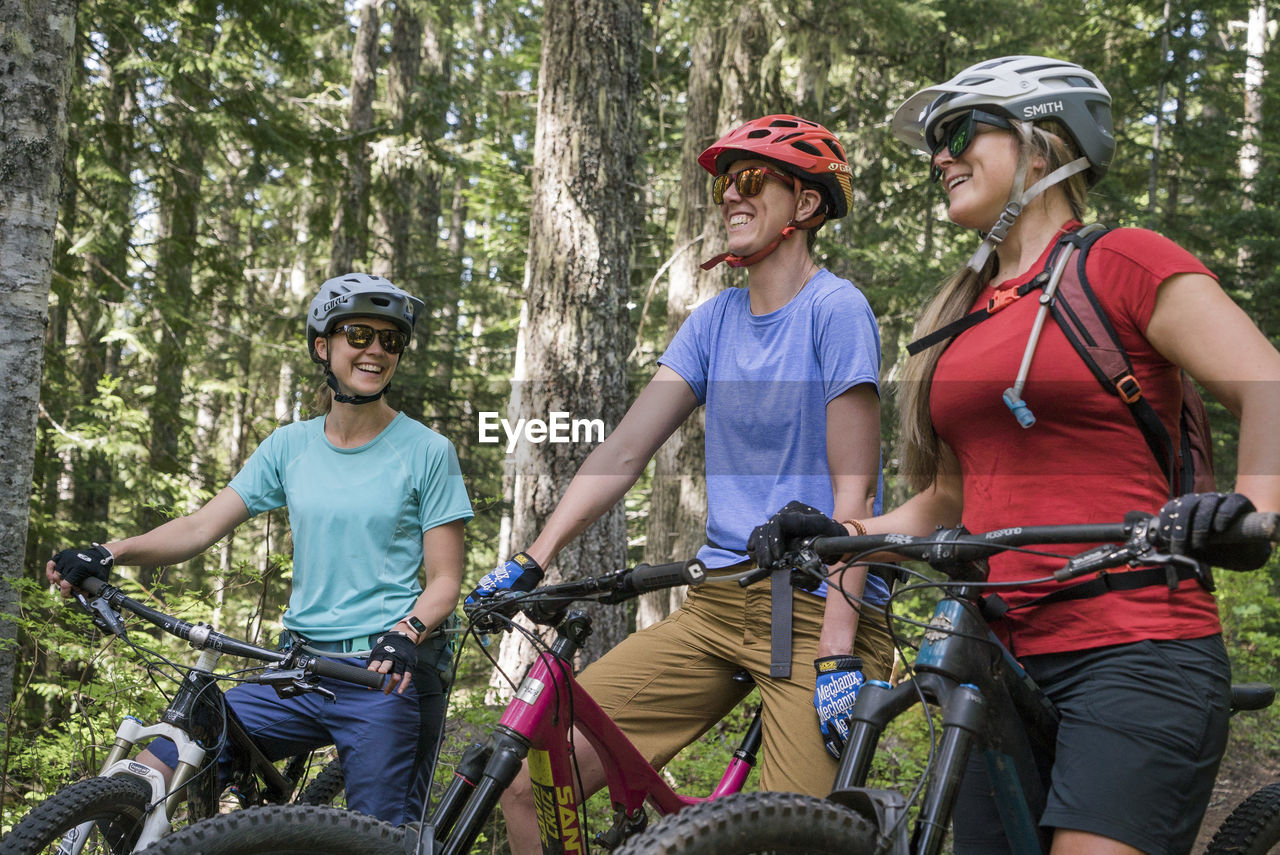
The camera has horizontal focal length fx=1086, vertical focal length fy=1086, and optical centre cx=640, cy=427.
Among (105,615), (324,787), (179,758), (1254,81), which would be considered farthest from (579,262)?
(1254,81)

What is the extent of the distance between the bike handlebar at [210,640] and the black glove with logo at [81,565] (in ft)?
0.08

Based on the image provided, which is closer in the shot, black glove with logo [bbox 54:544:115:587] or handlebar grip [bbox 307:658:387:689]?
handlebar grip [bbox 307:658:387:689]

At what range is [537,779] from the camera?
3.20m

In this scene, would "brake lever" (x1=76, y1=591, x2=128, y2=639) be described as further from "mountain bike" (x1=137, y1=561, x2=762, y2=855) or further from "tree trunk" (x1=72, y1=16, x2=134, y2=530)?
"tree trunk" (x1=72, y1=16, x2=134, y2=530)

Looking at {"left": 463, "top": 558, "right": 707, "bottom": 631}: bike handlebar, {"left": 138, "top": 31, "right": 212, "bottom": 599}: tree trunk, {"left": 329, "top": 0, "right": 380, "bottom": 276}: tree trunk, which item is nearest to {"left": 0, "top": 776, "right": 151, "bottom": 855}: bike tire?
{"left": 463, "top": 558, "right": 707, "bottom": 631}: bike handlebar

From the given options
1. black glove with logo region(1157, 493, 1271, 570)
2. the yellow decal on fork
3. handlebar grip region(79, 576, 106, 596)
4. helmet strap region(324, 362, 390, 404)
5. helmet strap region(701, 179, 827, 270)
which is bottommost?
the yellow decal on fork

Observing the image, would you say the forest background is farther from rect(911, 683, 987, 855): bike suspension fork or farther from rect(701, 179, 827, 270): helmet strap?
rect(911, 683, 987, 855): bike suspension fork

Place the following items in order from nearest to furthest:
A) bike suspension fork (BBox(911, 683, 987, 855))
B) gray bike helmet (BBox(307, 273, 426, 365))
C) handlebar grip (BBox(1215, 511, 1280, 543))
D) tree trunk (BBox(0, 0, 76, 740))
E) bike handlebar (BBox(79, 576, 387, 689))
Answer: handlebar grip (BBox(1215, 511, 1280, 543)), bike suspension fork (BBox(911, 683, 987, 855)), bike handlebar (BBox(79, 576, 387, 689)), gray bike helmet (BBox(307, 273, 426, 365)), tree trunk (BBox(0, 0, 76, 740))

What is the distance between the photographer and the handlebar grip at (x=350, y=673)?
309cm

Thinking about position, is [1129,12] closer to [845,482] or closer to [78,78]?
[78,78]

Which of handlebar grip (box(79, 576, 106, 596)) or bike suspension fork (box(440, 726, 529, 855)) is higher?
handlebar grip (box(79, 576, 106, 596))

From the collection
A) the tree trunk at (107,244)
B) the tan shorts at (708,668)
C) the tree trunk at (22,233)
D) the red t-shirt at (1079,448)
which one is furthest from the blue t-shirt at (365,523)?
the tree trunk at (107,244)

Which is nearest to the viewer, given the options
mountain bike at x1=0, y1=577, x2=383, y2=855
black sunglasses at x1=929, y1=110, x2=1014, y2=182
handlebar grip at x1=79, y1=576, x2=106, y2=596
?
black sunglasses at x1=929, y1=110, x2=1014, y2=182

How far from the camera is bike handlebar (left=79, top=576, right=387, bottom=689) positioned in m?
3.15
